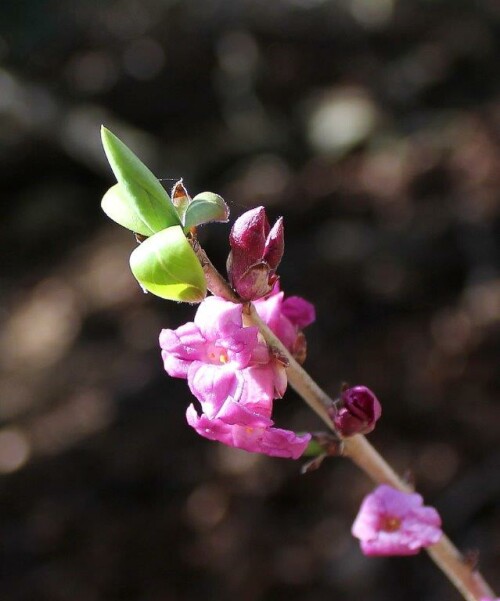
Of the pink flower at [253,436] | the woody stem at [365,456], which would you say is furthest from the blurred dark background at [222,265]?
the pink flower at [253,436]

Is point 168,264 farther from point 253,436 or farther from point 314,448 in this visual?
point 314,448

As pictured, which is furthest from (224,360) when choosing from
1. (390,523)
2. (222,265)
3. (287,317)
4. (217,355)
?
(222,265)

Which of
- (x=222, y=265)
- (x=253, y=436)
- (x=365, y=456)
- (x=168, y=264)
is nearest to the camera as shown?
(x=168, y=264)

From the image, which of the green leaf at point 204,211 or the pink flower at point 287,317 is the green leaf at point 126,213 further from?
the pink flower at point 287,317

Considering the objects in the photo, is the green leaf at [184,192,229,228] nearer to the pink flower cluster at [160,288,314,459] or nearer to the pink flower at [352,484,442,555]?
the pink flower cluster at [160,288,314,459]

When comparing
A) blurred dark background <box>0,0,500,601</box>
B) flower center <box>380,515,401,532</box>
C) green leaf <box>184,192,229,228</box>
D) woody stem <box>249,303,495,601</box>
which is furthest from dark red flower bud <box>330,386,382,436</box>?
blurred dark background <box>0,0,500,601</box>

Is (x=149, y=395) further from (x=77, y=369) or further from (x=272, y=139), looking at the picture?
(x=272, y=139)

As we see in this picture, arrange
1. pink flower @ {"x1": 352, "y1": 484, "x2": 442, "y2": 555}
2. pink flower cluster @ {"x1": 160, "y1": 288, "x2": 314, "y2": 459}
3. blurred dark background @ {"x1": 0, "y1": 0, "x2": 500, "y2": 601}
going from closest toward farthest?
pink flower cluster @ {"x1": 160, "y1": 288, "x2": 314, "y2": 459}
pink flower @ {"x1": 352, "y1": 484, "x2": 442, "y2": 555}
blurred dark background @ {"x1": 0, "y1": 0, "x2": 500, "y2": 601}
